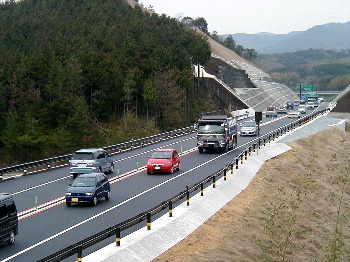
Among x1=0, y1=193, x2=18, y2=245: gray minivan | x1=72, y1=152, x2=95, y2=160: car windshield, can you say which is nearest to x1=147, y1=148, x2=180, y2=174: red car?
x1=72, y1=152, x2=95, y2=160: car windshield

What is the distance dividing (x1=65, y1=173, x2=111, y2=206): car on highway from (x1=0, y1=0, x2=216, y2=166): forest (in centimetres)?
3134

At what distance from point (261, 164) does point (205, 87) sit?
265ft

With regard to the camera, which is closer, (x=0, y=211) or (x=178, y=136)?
(x=0, y=211)

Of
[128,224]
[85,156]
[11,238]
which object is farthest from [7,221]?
[85,156]

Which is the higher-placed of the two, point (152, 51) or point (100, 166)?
point (152, 51)

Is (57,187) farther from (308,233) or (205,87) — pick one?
(205,87)

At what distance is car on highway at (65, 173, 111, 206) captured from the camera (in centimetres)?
3092

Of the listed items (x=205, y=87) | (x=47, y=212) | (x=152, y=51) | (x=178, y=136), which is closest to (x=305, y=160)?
(x=178, y=136)

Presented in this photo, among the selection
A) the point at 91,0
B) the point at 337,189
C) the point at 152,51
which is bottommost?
the point at 337,189

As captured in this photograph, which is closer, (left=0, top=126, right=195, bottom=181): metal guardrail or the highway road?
the highway road

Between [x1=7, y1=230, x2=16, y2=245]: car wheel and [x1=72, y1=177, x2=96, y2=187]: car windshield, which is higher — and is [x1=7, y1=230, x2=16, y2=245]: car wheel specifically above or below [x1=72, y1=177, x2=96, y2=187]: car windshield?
below

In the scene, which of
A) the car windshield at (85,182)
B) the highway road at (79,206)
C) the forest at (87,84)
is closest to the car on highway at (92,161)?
the highway road at (79,206)

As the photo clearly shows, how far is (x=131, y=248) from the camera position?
2247cm

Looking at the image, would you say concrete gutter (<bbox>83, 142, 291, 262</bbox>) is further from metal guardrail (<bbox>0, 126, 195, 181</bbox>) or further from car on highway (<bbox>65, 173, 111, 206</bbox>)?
Result: metal guardrail (<bbox>0, 126, 195, 181</bbox>)
